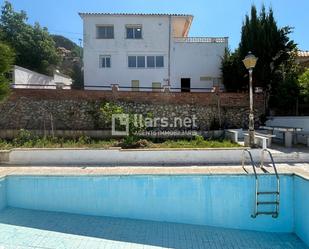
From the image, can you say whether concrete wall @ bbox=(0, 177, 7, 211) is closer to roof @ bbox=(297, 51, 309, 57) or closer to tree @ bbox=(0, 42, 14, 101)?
tree @ bbox=(0, 42, 14, 101)

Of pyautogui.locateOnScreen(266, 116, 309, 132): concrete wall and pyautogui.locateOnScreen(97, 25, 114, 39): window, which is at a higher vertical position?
pyautogui.locateOnScreen(97, 25, 114, 39): window

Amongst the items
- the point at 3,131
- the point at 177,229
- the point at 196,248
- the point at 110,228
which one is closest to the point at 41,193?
the point at 110,228

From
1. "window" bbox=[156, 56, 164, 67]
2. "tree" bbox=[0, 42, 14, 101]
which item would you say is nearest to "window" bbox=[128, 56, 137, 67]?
"window" bbox=[156, 56, 164, 67]

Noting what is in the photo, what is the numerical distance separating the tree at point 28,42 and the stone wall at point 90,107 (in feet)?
60.3

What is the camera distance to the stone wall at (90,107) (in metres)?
19.1

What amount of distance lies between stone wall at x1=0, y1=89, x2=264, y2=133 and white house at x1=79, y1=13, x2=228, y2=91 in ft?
17.0

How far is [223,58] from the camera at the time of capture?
24.6m

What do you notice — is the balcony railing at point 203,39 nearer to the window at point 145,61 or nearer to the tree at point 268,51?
the window at point 145,61

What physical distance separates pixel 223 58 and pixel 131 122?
40.4 feet

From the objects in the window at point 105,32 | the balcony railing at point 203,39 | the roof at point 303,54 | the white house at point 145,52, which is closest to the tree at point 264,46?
the balcony railing at point 203,39

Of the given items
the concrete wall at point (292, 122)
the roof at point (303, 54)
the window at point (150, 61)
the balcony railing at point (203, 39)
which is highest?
the balcony railing at point (203, 39)

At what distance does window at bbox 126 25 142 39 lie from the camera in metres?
25.3

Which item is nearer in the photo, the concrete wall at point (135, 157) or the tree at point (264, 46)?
the concrete wall at point (135, 157)

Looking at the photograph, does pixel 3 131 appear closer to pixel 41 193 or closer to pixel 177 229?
pixel 41 193
